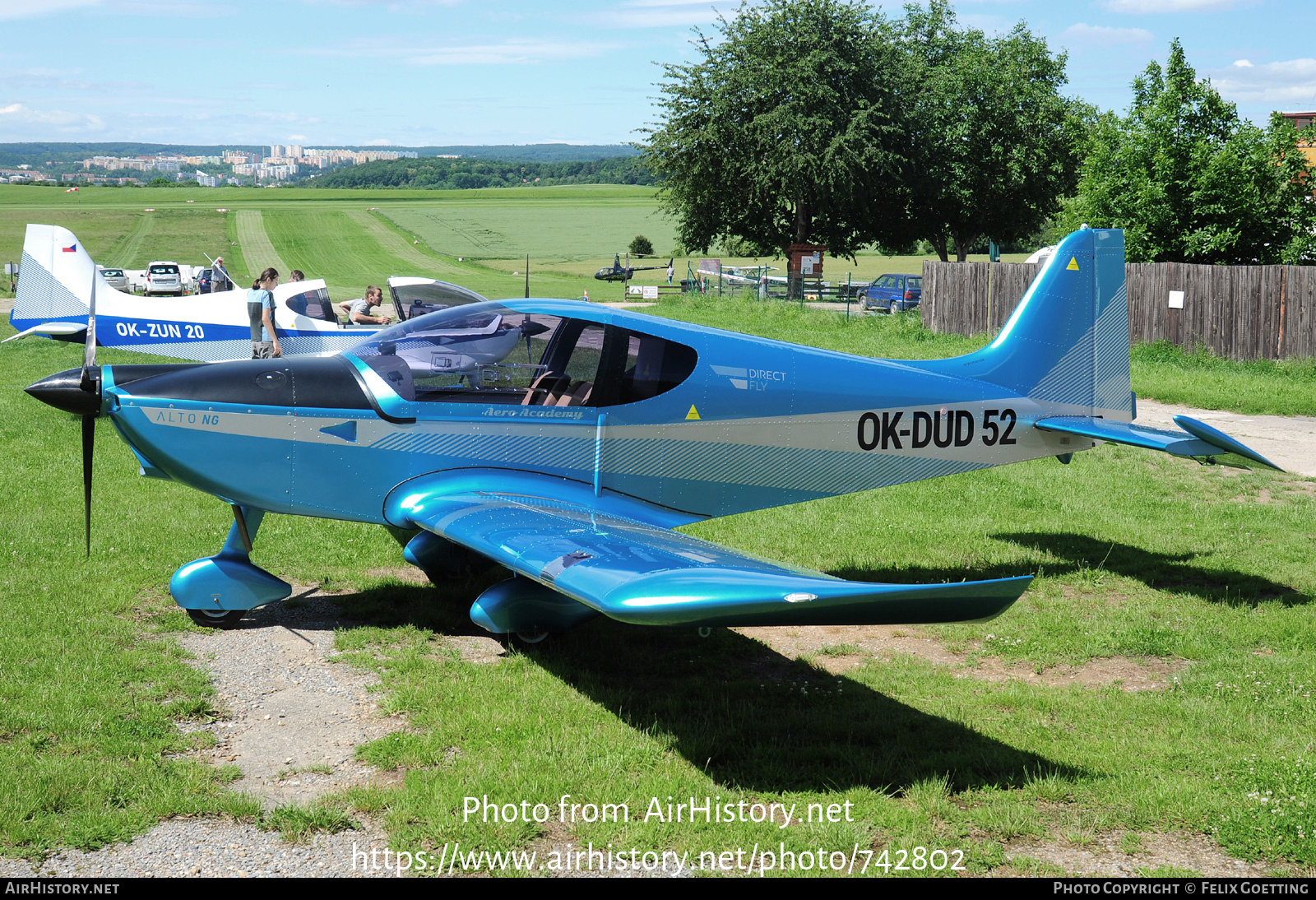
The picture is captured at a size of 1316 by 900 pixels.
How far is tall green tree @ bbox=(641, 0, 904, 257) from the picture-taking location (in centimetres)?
4141

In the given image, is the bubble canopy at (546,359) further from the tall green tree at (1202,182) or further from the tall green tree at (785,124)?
the tall green tree at (785,124)

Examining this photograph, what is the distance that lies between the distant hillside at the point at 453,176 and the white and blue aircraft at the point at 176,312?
148m

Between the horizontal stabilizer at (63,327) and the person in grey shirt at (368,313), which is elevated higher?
the person in grey shirt at (368,313)

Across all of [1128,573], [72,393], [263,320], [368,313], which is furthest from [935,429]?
[368,313]

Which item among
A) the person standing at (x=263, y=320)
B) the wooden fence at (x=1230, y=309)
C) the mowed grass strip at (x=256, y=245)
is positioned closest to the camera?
the person standing at (x=263, y=320)

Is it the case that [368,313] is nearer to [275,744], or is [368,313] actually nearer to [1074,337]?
[1074,337]

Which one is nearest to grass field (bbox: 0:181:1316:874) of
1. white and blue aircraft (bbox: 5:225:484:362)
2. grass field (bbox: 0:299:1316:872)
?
grass field (bbox: 0:299:1316:872)

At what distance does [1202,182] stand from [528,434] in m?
22.1

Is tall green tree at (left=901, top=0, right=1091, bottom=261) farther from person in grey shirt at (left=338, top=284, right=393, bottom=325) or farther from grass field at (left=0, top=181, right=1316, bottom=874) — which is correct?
grass field at (left=0, top=181, right=1316, bottom=874)

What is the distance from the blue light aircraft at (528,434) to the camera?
6395 mm

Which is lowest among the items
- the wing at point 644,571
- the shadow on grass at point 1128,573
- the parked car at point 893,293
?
the shadow on grass at point 1128,573

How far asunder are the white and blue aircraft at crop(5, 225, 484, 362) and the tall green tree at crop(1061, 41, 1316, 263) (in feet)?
57.7

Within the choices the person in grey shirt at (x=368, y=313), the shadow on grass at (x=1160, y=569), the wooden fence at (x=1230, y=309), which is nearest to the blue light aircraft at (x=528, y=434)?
the shadow on grass at (x=1160, y=569)

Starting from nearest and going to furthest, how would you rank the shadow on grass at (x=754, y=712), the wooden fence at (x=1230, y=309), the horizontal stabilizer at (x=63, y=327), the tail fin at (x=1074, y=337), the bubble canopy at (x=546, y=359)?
the shadow on grass at (x=754, y=712) < the bubble canopy at (x=546, y=359) < the tail fin at (x=1074, y=337) < the horizontal stabilizer at (x=63, y=327) < the wooden fence at (x=1230, y=309)
